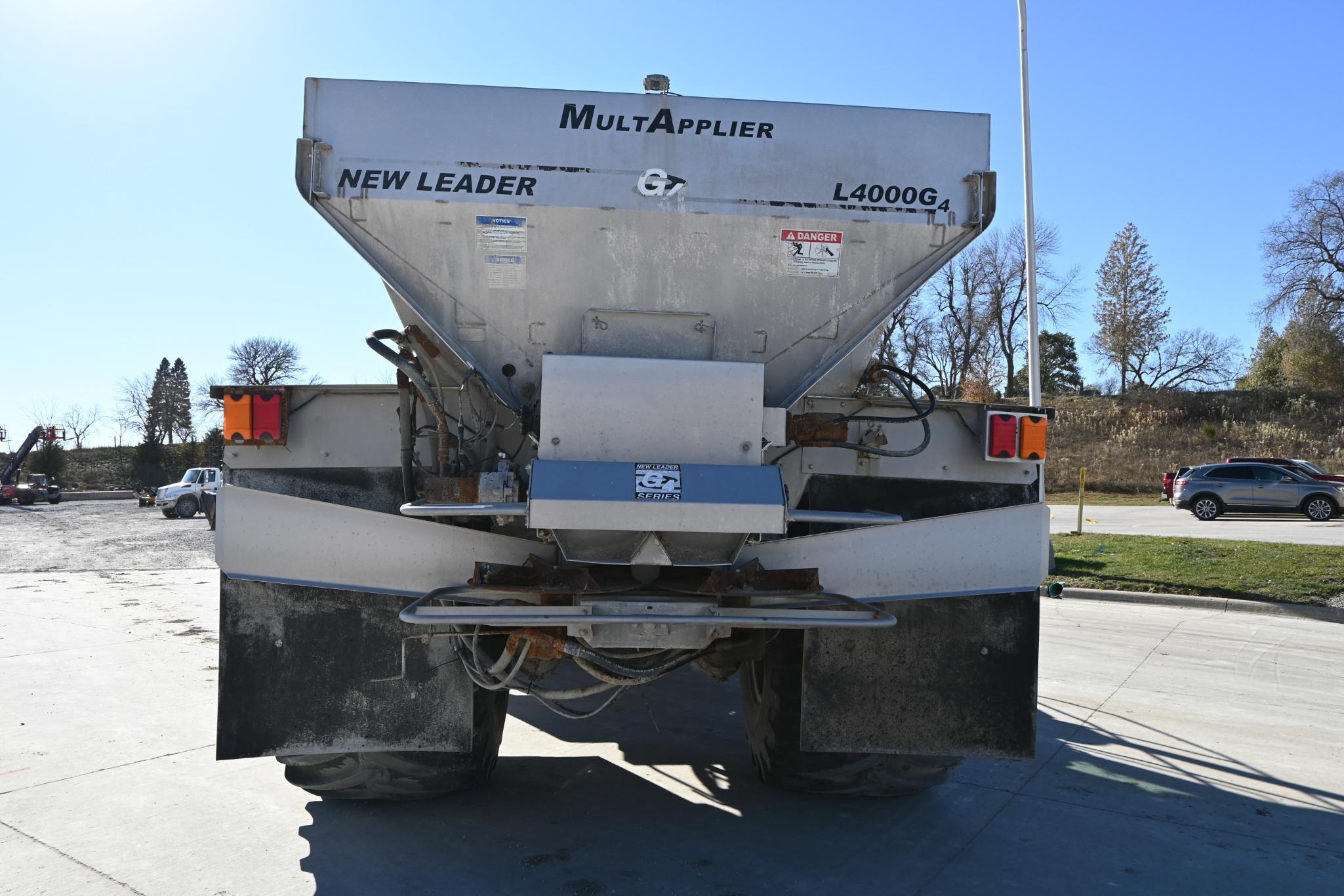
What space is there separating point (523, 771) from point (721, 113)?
3.20 meters

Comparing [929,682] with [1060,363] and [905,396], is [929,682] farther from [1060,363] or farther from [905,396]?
[1060,363]

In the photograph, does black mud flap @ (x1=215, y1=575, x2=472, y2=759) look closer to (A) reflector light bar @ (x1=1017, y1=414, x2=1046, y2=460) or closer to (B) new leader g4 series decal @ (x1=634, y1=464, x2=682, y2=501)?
(B) new leader g4 series decal @ (x1=634, y1=464, x2=682, y2=501)

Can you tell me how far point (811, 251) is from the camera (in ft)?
12.7

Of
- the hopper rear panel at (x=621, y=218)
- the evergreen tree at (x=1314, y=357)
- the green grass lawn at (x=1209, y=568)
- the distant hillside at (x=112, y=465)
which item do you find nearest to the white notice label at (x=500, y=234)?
the hopper rear panel at (x=621, y=218)

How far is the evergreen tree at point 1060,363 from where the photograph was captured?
54.4 meters

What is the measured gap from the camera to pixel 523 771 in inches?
191

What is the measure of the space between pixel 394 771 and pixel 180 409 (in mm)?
69617

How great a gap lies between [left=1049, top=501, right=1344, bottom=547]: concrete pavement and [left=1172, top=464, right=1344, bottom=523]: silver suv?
11.8 inches

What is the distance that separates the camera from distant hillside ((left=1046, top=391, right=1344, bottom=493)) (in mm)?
36156

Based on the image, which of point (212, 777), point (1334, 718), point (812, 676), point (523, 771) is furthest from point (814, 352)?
point (1334, 718)

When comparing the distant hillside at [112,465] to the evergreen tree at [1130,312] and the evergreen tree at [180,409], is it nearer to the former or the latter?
the evergreen tree at [180,409]

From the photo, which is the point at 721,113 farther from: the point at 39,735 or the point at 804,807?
the point at 39,735

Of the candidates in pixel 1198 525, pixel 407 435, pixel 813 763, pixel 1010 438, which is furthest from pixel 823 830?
pixel 1198 525

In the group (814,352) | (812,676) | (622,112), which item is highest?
(622,112)
